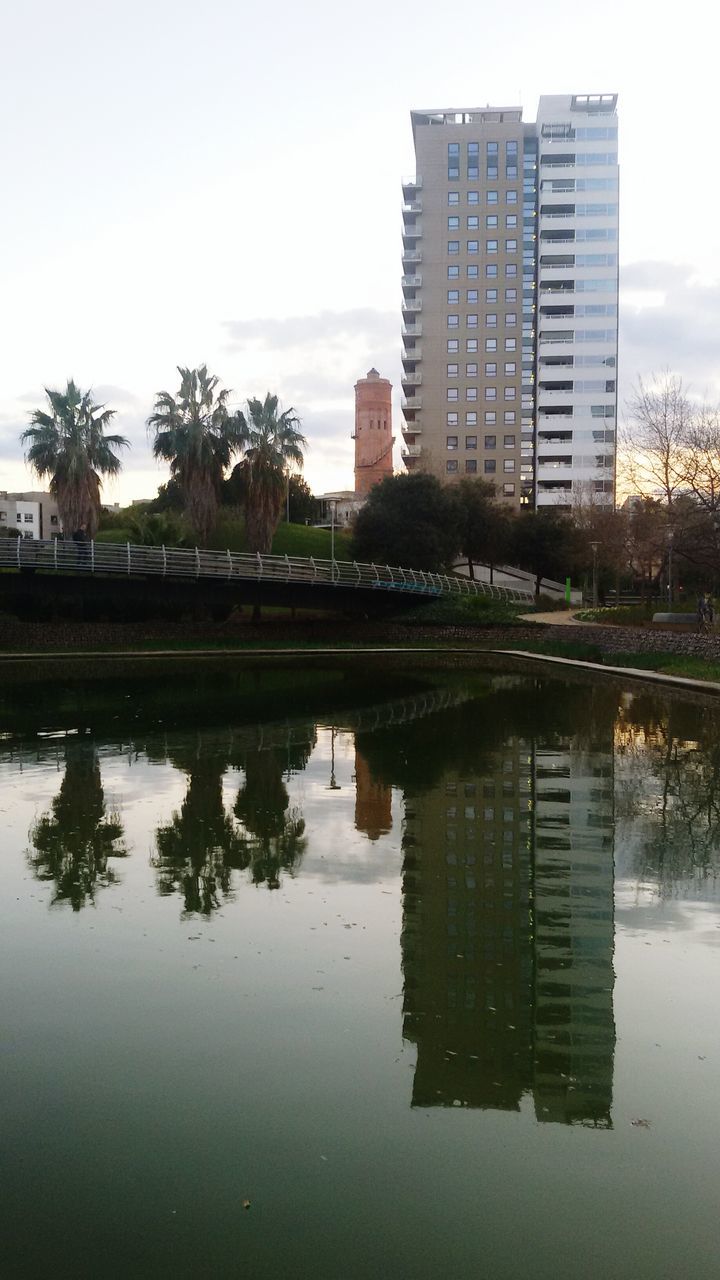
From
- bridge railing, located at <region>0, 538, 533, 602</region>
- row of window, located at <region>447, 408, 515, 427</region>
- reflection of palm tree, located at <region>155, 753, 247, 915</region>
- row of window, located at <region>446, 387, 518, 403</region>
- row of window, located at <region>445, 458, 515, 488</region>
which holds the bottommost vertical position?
reflection of palm tree, located at <region>155, 753, 247, 915</region>

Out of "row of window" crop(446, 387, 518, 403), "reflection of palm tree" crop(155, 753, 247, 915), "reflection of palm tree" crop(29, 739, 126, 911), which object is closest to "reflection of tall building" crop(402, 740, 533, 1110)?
"reflection of palm tree" crop(155, 753, 247, 915)

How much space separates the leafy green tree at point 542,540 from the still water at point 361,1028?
202 feet

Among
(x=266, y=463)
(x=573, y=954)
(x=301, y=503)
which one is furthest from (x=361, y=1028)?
(x=301, y=503)

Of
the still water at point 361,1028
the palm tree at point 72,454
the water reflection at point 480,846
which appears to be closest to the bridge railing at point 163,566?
the palm tree at point 72,454

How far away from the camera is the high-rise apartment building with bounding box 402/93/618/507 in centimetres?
10375

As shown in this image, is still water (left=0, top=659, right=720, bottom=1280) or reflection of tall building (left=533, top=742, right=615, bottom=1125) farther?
reflection of tall building (left=533, top=742, right=615, bottom=1125)

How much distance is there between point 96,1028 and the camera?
21.4ft

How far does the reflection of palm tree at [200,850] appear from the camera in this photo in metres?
9.39

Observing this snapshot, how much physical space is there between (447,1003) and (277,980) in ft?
4.01

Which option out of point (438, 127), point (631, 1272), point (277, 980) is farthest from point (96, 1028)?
point (438, 127)

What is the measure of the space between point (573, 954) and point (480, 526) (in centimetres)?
6431

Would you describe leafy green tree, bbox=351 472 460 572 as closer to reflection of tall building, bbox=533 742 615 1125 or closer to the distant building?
reflection of tall building, bbox=533 742 615 1125

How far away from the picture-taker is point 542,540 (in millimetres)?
75312

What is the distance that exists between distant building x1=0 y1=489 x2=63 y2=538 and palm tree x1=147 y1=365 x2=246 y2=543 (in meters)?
60.9
